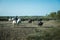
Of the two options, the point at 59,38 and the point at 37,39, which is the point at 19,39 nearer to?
the point at 37,39

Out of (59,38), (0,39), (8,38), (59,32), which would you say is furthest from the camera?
(8,38)

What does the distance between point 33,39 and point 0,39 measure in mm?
2488

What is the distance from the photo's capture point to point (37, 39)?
10.8 m

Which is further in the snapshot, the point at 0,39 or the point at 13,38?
the point at 13,38

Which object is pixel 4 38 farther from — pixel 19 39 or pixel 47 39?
pixel 47 39

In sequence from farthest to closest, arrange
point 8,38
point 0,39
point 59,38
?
point 8,38 < point 0,39 < point 59,38

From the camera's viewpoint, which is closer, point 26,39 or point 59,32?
point 59,32

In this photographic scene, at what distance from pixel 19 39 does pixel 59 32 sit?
330 cm

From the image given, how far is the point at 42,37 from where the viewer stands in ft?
35.2

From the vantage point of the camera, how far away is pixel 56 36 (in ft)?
34.1

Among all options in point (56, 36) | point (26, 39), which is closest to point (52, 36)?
point (56, 36)

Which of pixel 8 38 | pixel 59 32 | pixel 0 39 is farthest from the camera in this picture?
pixel 8 38

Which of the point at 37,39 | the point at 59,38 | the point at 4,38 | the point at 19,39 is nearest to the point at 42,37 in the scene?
the point at 37,39

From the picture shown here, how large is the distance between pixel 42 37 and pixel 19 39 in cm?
242
